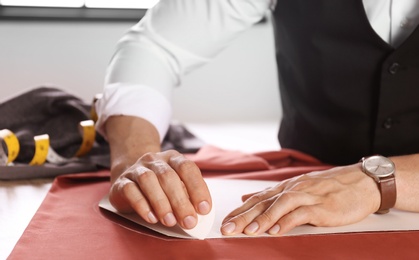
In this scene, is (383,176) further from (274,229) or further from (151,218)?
(151,218)

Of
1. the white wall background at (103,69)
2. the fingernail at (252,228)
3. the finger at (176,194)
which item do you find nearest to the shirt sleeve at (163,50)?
the finger at (176,194)

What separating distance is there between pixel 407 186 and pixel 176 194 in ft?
1.23

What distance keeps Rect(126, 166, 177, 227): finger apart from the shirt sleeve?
0.31 meters

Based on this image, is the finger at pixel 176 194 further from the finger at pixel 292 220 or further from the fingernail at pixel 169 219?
the finger at pixel 292 220

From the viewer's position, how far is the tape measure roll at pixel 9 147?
1404 mm

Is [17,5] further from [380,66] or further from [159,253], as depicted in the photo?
[159,253]

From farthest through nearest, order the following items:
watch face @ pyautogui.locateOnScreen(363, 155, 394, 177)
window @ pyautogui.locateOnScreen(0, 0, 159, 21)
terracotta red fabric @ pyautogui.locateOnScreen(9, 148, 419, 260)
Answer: window @ pyautogui.locateOnScreen(0, 0, 159, 21), watch face @ pyautogui.locateOnScreen(363, 155, 394, 177), terracotta red fabric @ pyautogui.locateOnScreen(9, 148, 419, 260)

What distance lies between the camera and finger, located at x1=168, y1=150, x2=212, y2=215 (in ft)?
3.41

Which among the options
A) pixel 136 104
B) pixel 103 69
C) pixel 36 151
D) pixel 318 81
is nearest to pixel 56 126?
pixel 36 151

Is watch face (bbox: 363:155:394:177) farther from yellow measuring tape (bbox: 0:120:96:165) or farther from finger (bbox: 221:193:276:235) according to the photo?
yellow measuring tape (bbox: 0:120:96:165)

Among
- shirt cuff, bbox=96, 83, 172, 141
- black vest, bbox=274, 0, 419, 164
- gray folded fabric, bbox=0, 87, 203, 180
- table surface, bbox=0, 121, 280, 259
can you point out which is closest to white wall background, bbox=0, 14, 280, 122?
table surface, bbox=0, 121, 280, 259

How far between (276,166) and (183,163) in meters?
0.44

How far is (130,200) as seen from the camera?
1074 millimetres

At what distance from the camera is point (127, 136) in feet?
4.39
